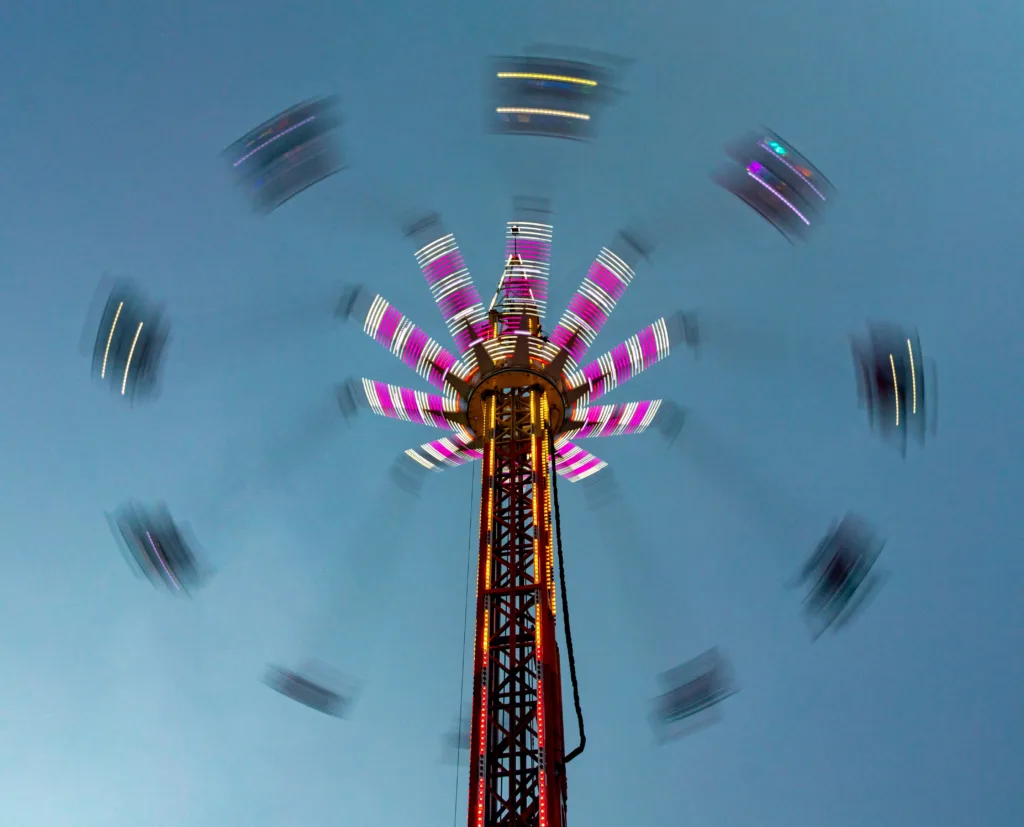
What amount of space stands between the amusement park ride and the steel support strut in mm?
62

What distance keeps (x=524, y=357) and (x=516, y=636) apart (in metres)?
5.67

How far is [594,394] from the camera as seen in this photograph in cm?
1812

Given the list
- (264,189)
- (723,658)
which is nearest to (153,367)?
(264,189)

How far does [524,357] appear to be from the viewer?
57.8 feet

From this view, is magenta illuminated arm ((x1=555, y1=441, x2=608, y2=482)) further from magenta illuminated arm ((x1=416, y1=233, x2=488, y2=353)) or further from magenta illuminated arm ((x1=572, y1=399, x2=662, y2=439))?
magenta illuminated arm ((x1=416, y1=233, x2=488, y2=353))

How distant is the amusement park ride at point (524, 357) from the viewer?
1675cm

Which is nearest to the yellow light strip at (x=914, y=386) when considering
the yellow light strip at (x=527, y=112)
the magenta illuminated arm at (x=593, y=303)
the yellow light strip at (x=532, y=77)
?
the magenta illuminated arm at (x=593, y=303)

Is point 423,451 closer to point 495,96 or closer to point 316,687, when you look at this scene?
point 316,687

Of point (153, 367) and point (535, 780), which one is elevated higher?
point (153, 367)

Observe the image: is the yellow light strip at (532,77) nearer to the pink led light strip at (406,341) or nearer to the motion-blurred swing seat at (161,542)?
the pink led light strip at (406,341)

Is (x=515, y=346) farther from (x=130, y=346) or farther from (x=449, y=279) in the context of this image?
(x=130, y=346)

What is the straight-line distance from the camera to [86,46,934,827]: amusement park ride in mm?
16750

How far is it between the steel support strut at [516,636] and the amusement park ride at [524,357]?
0.20 feet

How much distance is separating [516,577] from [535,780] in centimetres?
352
